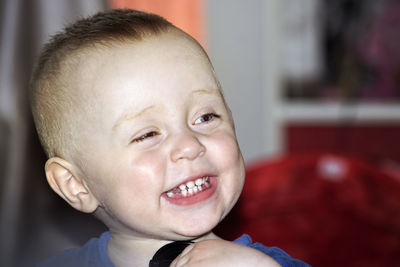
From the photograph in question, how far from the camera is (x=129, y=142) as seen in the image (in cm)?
54

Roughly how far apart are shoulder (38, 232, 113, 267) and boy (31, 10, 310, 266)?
0.17ft

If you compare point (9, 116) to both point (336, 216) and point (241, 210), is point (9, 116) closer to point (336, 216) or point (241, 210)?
point (241, 210)

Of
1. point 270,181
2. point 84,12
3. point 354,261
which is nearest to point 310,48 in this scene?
point 270,181

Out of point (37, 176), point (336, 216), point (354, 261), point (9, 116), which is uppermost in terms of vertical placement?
point (9, 116)

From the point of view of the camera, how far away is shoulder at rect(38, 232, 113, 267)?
0.65m

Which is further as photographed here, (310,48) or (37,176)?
(310,48)

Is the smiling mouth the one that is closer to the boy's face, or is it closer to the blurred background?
the boy's face

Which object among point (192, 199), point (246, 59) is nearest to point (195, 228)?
point (192, 199)

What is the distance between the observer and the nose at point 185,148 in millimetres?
529

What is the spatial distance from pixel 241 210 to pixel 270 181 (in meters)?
0.13

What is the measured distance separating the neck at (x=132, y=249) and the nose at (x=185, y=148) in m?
0.12

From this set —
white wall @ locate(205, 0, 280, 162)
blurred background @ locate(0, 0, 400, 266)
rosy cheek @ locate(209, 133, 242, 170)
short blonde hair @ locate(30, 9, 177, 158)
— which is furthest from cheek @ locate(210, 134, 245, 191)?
white wall @ locate(205, 0, 280, 162)

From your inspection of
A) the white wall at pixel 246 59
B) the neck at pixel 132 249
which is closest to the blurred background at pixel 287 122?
the white wall at pixel 246 59

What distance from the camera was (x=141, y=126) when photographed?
1.76 ft
